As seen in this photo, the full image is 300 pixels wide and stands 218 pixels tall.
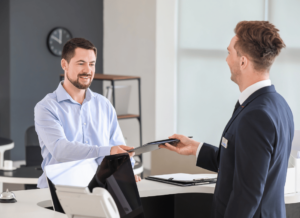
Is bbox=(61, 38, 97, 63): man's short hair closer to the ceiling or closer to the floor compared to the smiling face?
closer to the ceiling

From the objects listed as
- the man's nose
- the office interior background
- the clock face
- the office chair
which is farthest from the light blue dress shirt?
the clock face

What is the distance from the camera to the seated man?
2.21 metres

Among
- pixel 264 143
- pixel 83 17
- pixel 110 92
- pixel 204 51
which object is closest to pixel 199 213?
pixel 264 143

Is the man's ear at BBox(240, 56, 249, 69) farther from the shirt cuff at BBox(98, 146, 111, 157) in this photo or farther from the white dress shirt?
the shirt cuff at BBox(98, 146, 111, 157)

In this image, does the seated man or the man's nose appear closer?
the seated man

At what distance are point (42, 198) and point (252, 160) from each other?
3.28 ft

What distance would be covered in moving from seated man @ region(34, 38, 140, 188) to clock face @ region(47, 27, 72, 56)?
4.28m

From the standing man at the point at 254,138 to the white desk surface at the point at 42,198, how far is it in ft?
1.47

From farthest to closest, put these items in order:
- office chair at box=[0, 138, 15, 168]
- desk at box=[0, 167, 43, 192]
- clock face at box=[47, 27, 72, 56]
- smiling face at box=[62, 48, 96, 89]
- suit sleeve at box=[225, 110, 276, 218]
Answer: clock face at box=[47, 27, 72, 56], office chair at box=[0, 138, 15, 168], desk at box=[0, 167, 43, 192], smiling face at box=[62, 48, 96, 89], suit sleeve at box=[225, 110, 276, 218]

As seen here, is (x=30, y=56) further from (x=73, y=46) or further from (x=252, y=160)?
(x=252, y=160)

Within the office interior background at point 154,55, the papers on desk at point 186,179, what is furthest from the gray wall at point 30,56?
the papers on desk at point 186,179

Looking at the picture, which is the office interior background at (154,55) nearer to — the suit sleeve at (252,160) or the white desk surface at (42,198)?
the white desk surface at (42,198)

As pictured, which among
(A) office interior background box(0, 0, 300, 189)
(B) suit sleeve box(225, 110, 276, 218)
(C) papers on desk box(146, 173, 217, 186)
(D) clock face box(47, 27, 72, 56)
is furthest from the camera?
(D) clock face box(47, 27, 72, 56)

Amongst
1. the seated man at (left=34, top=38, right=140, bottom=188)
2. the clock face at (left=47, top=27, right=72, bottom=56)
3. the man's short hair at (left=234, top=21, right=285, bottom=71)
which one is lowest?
the seated man at (left=34, top=38, right=140, bottom=188)
